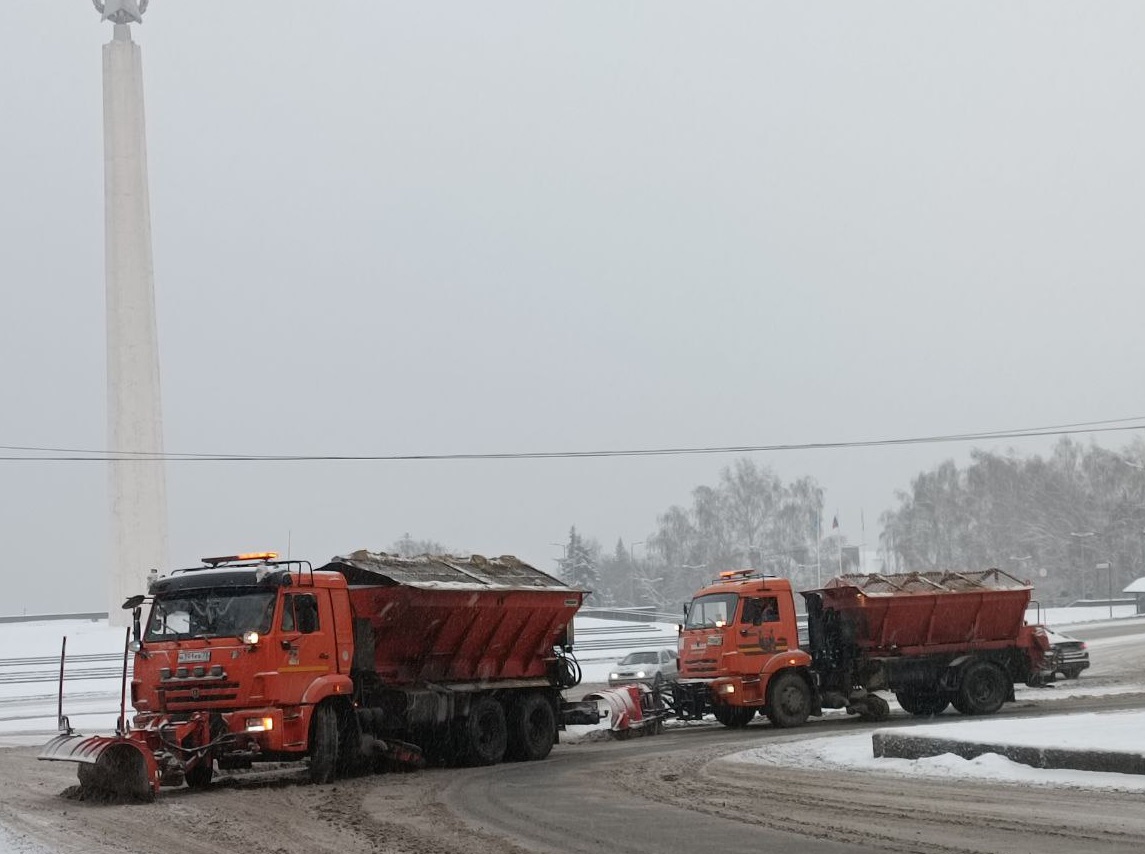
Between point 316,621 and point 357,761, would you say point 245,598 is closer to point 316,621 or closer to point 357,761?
point 316,621

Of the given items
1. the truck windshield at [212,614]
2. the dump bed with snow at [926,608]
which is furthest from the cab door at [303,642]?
the dump bed with snow at [926,608]

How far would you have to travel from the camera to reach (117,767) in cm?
1542

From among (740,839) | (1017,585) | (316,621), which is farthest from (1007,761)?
(1017,585)

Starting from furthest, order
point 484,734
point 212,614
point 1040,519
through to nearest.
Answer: point 1040,519 → point 484,734 → point 212,614

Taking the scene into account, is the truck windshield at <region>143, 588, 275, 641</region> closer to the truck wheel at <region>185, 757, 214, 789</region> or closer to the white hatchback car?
the truck wheel at <region>185, 757, 214, 789</region>

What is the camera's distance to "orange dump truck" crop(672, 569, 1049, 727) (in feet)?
86.2

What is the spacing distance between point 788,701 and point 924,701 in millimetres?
3619

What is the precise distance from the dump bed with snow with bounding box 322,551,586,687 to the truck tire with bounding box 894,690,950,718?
337 inches

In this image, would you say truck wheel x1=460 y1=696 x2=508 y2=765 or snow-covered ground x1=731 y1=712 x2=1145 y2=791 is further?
truck wheel x1=460 y1=696 x2=508 y2=765

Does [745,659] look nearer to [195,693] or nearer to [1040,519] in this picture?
[195,693]

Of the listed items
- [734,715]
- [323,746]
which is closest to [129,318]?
[734,715]

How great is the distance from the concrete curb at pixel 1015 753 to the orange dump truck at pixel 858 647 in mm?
8099

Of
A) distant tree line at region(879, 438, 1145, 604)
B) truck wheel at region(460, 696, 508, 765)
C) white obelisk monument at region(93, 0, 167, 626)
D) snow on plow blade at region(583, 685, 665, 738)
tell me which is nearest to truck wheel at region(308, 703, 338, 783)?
truck wheel at region(460, 696, 508, 765)

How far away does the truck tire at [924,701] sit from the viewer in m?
28.2
